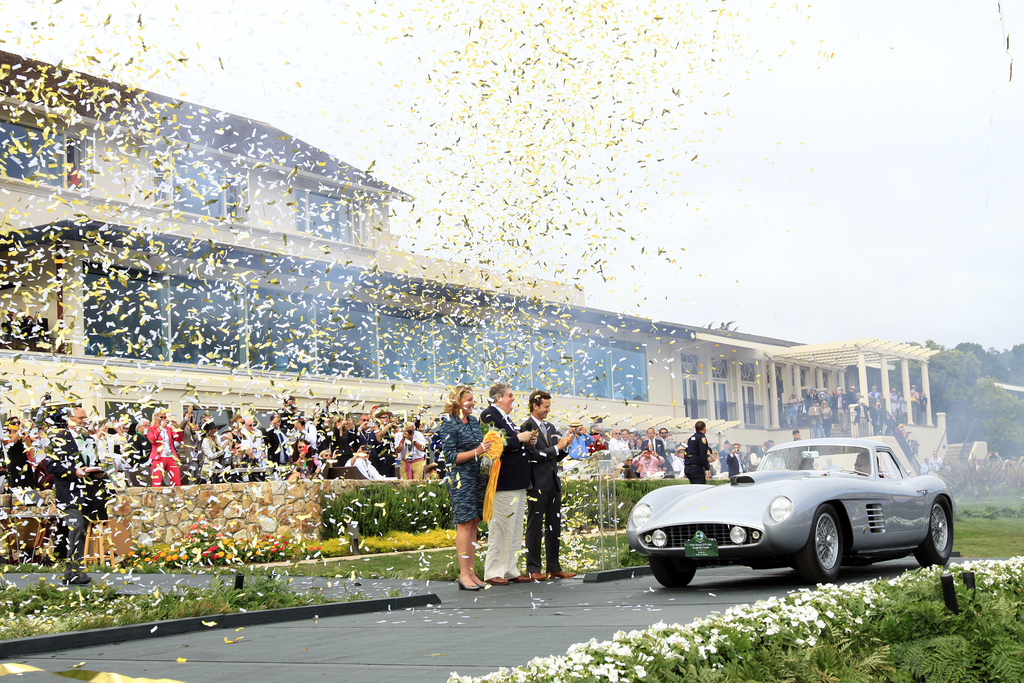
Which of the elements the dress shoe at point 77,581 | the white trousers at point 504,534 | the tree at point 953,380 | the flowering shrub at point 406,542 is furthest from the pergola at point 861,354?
the dress shoe at point 77,581

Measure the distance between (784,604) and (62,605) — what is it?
226 inches

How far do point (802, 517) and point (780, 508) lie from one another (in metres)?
0.20

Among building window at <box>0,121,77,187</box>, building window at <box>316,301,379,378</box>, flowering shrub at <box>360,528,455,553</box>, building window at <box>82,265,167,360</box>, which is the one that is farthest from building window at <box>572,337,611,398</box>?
flowering shrub at <box>360,528,455,553</box>

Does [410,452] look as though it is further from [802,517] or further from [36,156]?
[802,517]

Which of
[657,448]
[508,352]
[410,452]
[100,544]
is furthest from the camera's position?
[657,448]

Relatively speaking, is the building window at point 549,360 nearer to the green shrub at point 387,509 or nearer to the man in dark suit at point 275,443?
the green shrub at point 387,509

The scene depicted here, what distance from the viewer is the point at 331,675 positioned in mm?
5344

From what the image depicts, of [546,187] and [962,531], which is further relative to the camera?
[962,531]

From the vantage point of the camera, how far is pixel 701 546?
922cm

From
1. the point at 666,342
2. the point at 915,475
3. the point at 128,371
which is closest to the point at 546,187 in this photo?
the point at 915,475

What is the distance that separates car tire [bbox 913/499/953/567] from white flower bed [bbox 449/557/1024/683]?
15.9 ft

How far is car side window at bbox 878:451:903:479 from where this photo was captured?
35.6 feet

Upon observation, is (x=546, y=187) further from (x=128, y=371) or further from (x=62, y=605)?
(x=128, y=371)

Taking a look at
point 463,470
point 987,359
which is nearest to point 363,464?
point 463,470
